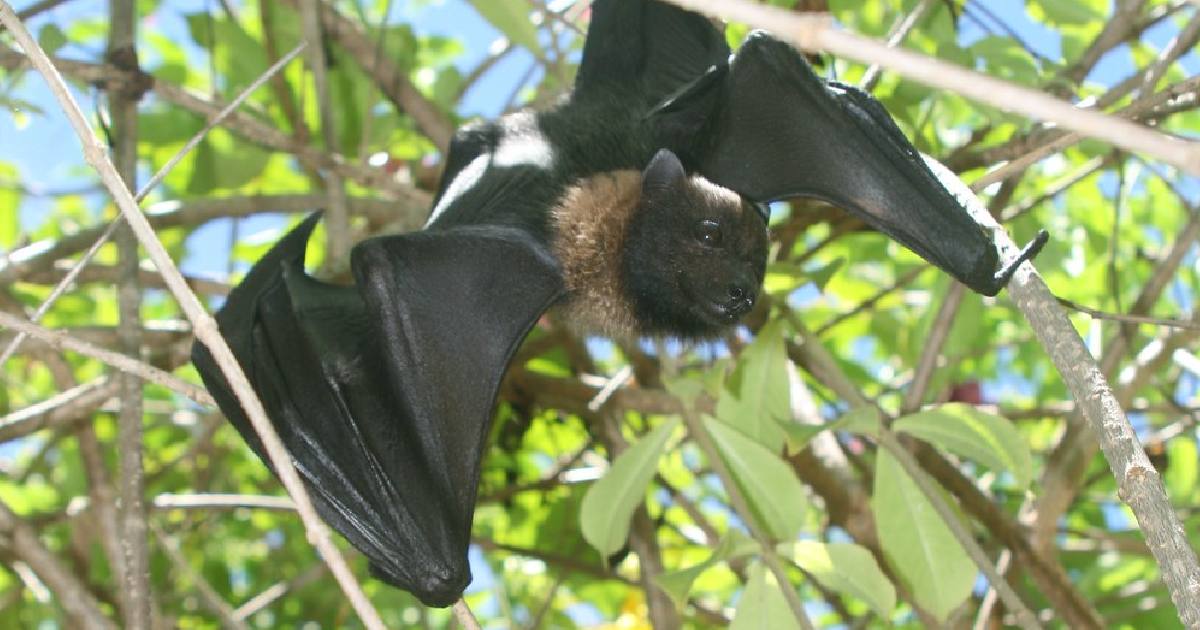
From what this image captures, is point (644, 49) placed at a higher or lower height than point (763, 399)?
higher

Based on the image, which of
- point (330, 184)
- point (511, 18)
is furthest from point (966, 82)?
point (330, 184)

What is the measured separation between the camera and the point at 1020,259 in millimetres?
2691

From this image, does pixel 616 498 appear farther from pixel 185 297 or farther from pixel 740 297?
pixel 185 297

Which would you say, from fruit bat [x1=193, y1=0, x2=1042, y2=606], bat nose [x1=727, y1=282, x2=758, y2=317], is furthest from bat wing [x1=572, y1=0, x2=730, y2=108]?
bat nose [x1=727, y1=282, x2=758, y2=317]

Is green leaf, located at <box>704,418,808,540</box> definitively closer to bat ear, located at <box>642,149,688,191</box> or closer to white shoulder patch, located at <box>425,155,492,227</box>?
bat ear, located at <box>642,149,688,191</box>

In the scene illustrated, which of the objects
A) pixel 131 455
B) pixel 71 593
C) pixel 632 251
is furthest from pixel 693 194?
pixel 71 593

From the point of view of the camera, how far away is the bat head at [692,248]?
3.62 m

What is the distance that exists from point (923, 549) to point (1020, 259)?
0.87 meters

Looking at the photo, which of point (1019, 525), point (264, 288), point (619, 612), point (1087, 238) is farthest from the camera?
point (619, 612)

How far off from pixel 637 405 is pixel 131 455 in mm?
2046

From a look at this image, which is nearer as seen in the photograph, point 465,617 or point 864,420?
point 465,617

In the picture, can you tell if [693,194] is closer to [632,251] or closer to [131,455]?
[632,251]

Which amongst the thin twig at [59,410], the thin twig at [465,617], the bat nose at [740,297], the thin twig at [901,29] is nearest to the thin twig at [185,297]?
the thin twig at [465,617]

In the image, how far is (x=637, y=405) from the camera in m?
4.91
